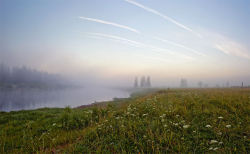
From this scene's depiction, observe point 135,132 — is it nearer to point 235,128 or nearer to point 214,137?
point 214,137

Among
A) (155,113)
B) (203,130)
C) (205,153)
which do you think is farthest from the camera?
(155,113)

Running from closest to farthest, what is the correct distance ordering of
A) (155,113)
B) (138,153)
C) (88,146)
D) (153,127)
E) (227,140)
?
(138,153) < (227,140) < (88,146) < (153,127) < (155,113)

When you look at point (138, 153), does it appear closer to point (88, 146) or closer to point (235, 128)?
point (88, 146)

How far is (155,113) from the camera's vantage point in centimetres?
507

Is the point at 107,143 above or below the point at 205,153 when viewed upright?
below

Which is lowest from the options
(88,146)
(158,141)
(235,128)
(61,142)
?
(61,142)

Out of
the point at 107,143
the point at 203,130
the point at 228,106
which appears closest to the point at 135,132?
the point at 107,143

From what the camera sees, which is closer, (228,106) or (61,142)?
(61,142)

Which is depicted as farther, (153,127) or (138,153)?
(153,127)

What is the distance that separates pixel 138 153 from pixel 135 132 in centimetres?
84

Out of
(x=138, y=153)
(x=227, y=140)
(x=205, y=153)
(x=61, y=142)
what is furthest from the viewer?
(x=61, y=142)

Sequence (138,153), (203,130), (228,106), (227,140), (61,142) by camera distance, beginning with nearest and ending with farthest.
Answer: (138,153)
(227,140)
(203,130)
(61,142)
(228,106)

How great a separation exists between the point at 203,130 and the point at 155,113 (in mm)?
1932

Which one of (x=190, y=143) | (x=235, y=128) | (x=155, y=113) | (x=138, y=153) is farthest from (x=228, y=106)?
(x=138, y=153)
